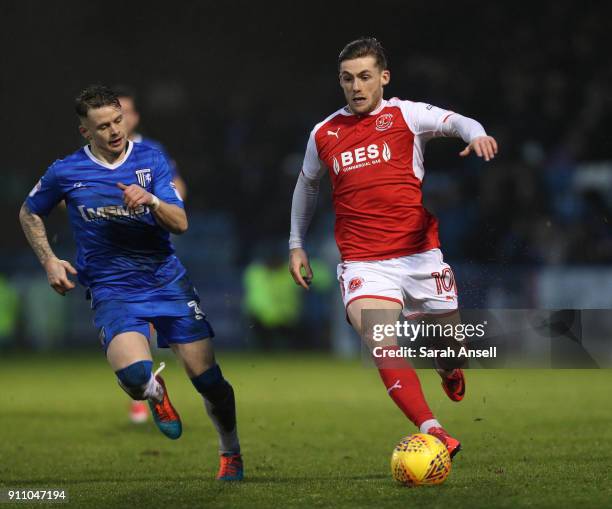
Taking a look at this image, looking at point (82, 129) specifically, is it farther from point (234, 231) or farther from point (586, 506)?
point (234, 231)

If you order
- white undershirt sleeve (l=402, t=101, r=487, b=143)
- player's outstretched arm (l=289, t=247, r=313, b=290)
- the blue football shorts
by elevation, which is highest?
white undershirt sleeve (l=402, t=101, r=487, b=143)

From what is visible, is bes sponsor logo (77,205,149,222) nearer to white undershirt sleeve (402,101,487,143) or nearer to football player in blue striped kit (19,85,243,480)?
football player in blue striped kit (19,85,243,480)

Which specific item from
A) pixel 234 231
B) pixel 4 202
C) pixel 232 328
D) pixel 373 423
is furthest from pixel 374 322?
pixel 4 202

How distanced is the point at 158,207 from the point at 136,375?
3.00 feet

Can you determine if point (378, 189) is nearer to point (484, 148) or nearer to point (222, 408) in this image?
point (484, 148)

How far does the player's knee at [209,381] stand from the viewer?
6.80 metres

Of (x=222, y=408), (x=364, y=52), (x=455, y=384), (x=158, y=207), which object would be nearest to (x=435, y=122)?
(x=364, y=52)

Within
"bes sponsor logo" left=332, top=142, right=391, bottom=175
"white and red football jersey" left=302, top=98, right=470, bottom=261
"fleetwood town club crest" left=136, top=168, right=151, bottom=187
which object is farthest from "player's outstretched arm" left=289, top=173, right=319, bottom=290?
"fleetwood town club crest" left=136, top=168, right=151, bottom=187

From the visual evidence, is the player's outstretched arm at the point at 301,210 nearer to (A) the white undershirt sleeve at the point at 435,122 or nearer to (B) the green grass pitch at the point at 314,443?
(A) the white undershirt sleeve at the point at 435,122

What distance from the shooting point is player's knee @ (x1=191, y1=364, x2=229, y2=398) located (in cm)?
680

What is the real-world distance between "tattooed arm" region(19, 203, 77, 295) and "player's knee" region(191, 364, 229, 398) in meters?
0.89

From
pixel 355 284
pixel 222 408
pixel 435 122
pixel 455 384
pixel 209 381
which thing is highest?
pixel 435 122

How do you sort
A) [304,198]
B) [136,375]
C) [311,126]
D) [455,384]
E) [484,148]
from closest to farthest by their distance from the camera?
[484,148]
[136,375]
[304,198]
[455,384]
[311,126]

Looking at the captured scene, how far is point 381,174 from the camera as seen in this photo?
6.79 metres
